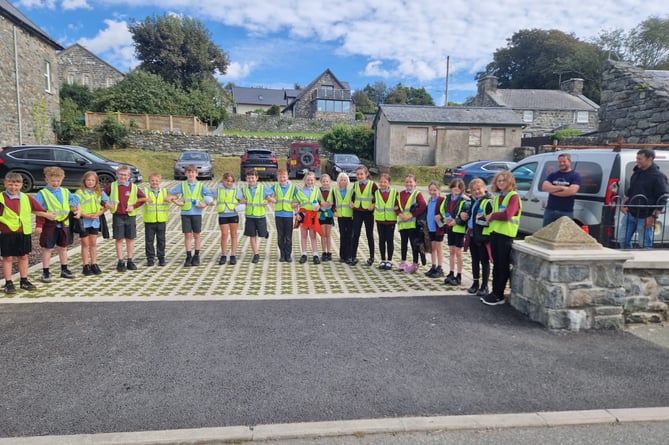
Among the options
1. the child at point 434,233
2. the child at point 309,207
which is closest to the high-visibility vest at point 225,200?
the child at point 309,207

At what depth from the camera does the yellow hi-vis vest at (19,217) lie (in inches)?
245

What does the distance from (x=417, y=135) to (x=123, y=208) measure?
939 inches

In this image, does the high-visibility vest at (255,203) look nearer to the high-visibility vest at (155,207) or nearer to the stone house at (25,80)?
the high-visibility vest at (155,207)

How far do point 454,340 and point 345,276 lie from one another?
9.95 ft

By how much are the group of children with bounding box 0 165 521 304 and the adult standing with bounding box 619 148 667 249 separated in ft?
5.35

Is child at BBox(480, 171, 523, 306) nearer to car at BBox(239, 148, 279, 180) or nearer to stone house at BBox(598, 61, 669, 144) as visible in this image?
stone house at BBox(598, 61, 669, 144)

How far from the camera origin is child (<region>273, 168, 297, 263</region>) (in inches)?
342

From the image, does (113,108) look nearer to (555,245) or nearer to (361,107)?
(555,245)

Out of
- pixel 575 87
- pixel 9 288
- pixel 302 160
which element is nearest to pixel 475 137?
pixel 302 160

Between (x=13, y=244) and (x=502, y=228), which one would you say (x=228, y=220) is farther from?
(x=502, y=228)

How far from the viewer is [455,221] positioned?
713cm

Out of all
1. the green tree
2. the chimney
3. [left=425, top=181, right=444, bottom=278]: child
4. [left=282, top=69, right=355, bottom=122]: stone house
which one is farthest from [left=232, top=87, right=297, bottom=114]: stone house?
[left=425, top=181, right=444, bottom=278]: child

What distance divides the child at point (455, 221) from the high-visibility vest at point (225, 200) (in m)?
3.71

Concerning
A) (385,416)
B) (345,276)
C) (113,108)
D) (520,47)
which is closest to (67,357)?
(385,416)
